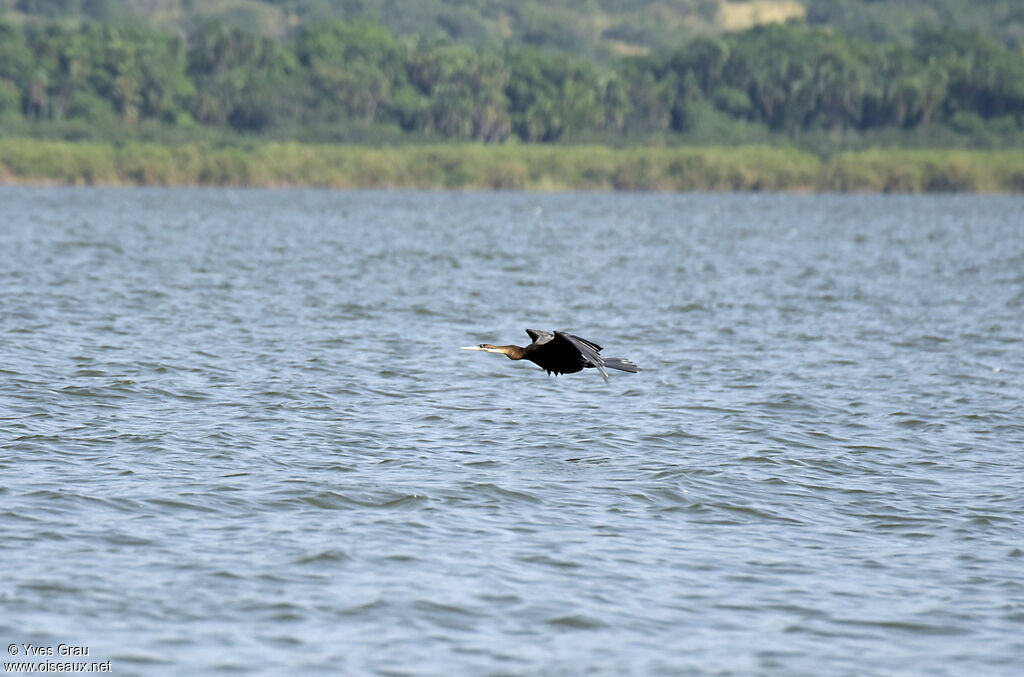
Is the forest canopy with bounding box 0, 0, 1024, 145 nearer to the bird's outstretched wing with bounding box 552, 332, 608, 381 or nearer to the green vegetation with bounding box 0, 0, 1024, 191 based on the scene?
the green vegetation with bounding box 0, 0, 1024, 191

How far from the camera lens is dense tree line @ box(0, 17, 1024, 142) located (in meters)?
150

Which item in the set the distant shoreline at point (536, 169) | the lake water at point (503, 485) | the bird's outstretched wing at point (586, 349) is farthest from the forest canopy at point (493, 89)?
the bird's outstretched wing at point (586, 349)

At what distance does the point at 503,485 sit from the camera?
43.7 ft

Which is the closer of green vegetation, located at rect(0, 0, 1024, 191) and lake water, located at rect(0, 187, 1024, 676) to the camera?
lake water, located at rect(0, 187, 1024, 676)

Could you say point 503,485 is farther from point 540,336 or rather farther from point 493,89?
point 493,89

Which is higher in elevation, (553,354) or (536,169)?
(553,354)

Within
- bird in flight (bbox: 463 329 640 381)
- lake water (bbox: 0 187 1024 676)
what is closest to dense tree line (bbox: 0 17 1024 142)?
lake water (bbox: 0 187 1024 676)

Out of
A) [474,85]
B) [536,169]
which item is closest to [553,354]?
[536,169]

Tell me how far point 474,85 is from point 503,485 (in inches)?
5816

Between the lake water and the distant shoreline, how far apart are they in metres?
77.0

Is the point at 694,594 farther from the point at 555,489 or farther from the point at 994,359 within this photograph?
the point at 994,359

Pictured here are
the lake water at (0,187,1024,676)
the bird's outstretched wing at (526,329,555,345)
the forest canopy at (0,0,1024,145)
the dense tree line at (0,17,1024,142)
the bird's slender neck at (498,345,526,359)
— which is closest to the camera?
the lake water at (0,187,1024,676)

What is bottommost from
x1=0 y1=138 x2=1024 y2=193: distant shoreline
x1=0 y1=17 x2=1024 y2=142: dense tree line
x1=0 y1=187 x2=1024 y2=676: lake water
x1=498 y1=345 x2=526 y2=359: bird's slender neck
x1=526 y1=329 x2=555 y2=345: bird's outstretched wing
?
x1=0 y1=138 x2=1024 y2=193: distant shoreline

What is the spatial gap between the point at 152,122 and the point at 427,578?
5559 inches
